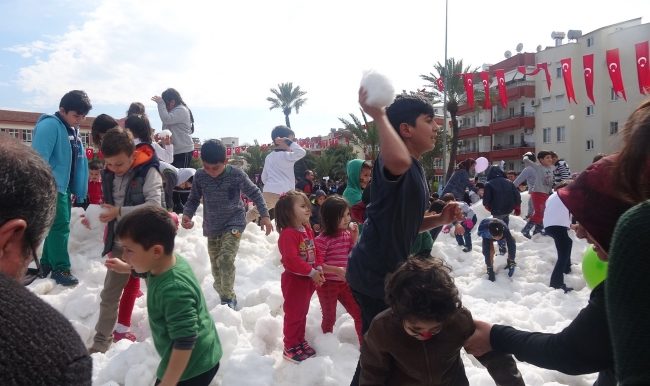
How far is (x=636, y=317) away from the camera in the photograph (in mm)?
999

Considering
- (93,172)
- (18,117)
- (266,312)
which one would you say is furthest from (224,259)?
(18,117)

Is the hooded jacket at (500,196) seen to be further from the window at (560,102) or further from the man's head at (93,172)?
the window at (560,102)

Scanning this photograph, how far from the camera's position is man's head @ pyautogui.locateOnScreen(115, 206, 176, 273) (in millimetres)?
2375

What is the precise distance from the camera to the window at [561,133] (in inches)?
1421

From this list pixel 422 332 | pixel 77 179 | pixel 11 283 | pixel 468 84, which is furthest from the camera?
pixel 468 84

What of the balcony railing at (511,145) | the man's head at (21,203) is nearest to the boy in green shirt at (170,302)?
the man's head at (21,203)

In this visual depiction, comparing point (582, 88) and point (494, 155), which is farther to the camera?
point (494, 155)

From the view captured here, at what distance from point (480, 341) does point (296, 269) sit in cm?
200

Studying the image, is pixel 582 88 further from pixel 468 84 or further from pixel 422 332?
pixel 422 332

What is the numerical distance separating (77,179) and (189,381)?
11.5 ft

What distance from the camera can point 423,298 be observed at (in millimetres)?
1838

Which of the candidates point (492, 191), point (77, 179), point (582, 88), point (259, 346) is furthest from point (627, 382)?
point (582, 88)

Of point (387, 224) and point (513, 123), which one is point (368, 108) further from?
point (513, 123)

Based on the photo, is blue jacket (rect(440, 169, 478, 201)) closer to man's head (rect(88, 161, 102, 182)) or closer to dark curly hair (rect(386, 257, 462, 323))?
man's head (rect(88, 161, 102, 182))
